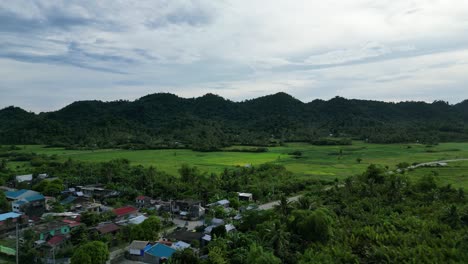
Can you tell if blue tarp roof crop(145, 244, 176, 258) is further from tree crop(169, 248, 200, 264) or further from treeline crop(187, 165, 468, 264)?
treeline crop(187, 165, 468, 264)

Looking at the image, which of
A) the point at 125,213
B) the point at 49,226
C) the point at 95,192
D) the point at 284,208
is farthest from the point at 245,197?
the point at 49,226

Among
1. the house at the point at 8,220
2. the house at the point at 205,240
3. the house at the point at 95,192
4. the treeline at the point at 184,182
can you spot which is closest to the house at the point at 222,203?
the treeline at the point at 184,182

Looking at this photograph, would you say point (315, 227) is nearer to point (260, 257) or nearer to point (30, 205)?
point (260, 257)

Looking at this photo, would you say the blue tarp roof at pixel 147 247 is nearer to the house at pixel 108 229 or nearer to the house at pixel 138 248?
the house at pixel 138 248

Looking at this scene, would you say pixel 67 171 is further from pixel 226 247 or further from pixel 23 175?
pixel 226 247

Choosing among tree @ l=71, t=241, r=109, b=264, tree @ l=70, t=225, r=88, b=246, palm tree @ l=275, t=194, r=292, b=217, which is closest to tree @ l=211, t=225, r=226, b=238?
palm tree @ l=275, t=194, r=292, b=217
